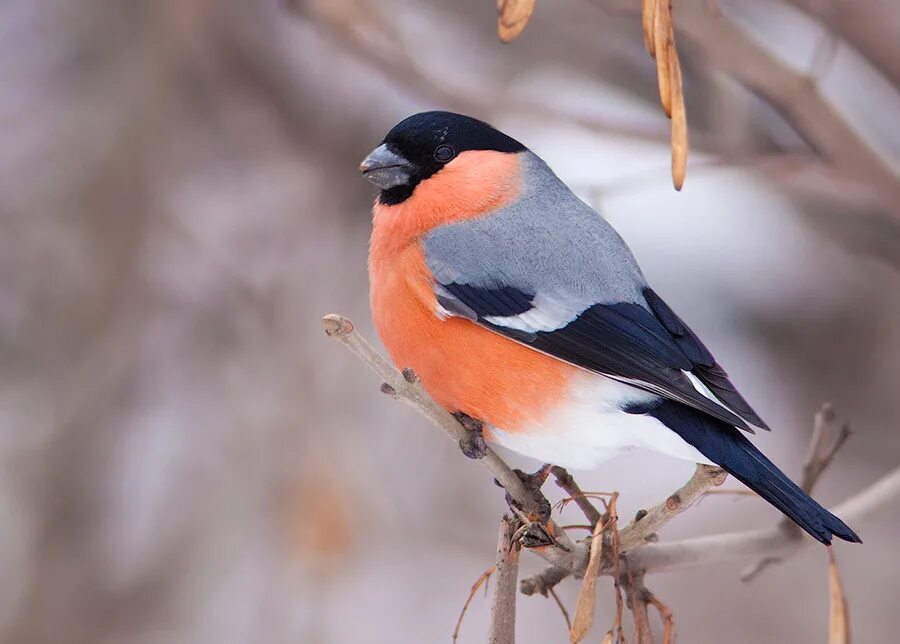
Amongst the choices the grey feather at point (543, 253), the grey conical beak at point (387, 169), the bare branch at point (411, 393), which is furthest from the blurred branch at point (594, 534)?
the grey conical beak at point (387, 169)

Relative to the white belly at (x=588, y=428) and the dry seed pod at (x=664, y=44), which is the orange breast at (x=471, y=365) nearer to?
the white belly at (x=588, y=428)

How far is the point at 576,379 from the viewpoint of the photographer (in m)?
1.61

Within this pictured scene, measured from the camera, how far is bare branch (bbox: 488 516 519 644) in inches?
48.9

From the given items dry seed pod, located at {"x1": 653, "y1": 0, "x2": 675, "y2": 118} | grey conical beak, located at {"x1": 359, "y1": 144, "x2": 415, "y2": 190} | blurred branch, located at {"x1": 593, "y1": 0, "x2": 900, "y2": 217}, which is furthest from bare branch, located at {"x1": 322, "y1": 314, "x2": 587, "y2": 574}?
blurred branch, located at {"x1": 593, "y1": 0, "x2": 900, "y2": 217}

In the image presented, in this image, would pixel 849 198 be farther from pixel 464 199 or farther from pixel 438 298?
pixel 438 298

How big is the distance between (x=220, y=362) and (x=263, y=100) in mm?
803

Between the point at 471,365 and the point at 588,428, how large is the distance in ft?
0.64

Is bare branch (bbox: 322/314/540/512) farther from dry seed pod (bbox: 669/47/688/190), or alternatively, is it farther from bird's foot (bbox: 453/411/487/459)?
dry seed pod (bbox: 669/47/688/190)

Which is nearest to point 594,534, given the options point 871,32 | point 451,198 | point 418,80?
point 451,198

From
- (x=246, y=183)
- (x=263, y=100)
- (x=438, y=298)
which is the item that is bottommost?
(x=438, y=298)

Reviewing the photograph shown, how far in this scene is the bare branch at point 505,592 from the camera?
48.9 inches

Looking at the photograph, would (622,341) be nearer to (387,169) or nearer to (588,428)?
(588,428)

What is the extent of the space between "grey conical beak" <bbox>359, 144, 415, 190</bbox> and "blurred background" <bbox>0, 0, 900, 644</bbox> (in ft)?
2.22

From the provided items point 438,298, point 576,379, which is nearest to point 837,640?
point 576,379
